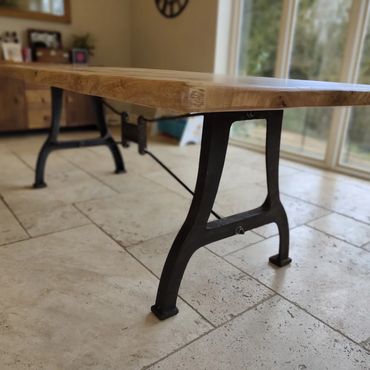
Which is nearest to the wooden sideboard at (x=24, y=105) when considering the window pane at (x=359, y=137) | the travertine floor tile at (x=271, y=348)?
the window pane at (x=359, y=137)

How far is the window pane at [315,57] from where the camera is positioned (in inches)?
111

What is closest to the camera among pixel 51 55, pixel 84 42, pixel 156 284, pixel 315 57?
pixel 156 284

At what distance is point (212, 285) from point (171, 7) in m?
3.39

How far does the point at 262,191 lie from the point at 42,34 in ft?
9.87

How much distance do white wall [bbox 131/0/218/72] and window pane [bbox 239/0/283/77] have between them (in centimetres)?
33

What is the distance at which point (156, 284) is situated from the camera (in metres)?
1.32

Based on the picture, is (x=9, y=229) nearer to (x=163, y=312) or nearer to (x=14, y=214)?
(x=14, y=214)

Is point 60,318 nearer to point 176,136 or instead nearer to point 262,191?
point 262,191

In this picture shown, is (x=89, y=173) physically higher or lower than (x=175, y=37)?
lower

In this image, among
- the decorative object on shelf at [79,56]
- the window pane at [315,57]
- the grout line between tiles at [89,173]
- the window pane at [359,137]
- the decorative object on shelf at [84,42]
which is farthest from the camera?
the decorative object on shelf at [84,42]

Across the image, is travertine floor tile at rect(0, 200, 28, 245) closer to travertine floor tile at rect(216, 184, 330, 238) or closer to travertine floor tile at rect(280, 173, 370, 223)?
travertine floor tile at rect(216, 184, 330, 238)

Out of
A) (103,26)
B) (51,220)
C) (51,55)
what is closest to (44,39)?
(51,55)

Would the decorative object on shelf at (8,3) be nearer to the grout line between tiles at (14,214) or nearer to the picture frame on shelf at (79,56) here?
the picture frame on shelf at (79,56)

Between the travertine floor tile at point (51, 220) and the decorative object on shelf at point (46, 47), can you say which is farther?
the decorative object on shelf at point (46, 47)
